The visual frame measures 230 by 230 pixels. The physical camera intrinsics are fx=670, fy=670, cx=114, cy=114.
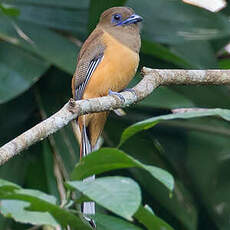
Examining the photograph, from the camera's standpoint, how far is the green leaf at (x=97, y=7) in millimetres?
4133

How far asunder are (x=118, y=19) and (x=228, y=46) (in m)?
1.36

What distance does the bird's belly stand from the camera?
368cm

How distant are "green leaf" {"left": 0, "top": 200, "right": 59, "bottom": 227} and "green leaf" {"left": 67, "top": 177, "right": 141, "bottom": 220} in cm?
12

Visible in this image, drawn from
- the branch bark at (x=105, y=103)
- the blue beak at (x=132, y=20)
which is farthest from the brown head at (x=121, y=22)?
the branch bark at (x=105, y=103)

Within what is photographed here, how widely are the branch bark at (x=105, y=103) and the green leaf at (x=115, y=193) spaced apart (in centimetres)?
50

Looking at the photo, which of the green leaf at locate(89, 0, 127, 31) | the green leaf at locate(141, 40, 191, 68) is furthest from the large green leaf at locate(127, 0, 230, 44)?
the green leaf at locate(89, 0, 127, 31)

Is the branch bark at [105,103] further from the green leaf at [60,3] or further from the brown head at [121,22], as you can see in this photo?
the green leaf at [60,3]

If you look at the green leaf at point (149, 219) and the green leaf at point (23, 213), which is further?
the green leaf at point (149, 219)

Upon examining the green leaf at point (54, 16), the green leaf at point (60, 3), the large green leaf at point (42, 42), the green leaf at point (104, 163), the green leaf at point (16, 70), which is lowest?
the green leaf at point (16, 70)

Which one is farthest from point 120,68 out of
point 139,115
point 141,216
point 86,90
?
point 141,216

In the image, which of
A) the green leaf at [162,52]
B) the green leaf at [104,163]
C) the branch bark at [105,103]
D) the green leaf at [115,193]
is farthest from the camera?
the green leaf at [162,52]

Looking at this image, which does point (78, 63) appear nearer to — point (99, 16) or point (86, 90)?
point (86, 90)

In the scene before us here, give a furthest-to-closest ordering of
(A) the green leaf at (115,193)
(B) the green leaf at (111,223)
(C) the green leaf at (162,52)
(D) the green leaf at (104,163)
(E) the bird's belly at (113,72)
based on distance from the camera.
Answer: (C) the green leaf at (162,52)
(E) the bird's belly at (113,72)
(B) the green leaf at (111,223)
(D) the green leaf at (104,163)
(A) the green leaf at (115,193)

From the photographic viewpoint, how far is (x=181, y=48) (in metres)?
4.65
